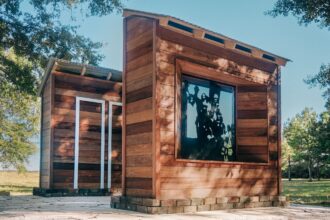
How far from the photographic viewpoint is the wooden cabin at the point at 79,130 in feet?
33.3

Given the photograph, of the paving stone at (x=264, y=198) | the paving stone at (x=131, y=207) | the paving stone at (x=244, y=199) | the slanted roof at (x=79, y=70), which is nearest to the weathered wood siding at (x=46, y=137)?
the slanted roof at (x=79, y=70)

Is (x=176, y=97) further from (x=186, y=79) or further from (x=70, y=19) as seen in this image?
(x=70, y=19)

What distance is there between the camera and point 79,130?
1049 cm

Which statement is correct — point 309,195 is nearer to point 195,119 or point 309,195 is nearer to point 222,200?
point 222,200

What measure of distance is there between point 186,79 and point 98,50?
8409 mm

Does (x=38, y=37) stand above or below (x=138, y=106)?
above

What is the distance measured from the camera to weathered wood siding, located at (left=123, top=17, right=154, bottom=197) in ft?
21.6

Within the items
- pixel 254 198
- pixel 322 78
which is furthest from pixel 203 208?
pixel 322 78

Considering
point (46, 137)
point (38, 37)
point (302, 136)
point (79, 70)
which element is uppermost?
point (38, 37)

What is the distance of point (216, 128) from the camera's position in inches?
312

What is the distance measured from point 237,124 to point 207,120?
87 centimetres

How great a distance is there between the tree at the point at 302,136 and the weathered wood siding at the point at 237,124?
105 ft

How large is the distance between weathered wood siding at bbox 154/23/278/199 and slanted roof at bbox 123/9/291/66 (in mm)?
115

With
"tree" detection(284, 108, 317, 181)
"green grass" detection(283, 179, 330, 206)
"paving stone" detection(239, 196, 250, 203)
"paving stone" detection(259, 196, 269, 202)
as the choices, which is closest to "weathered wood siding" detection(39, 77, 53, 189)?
"paving stone" detection(239, 196, 250, 203)
